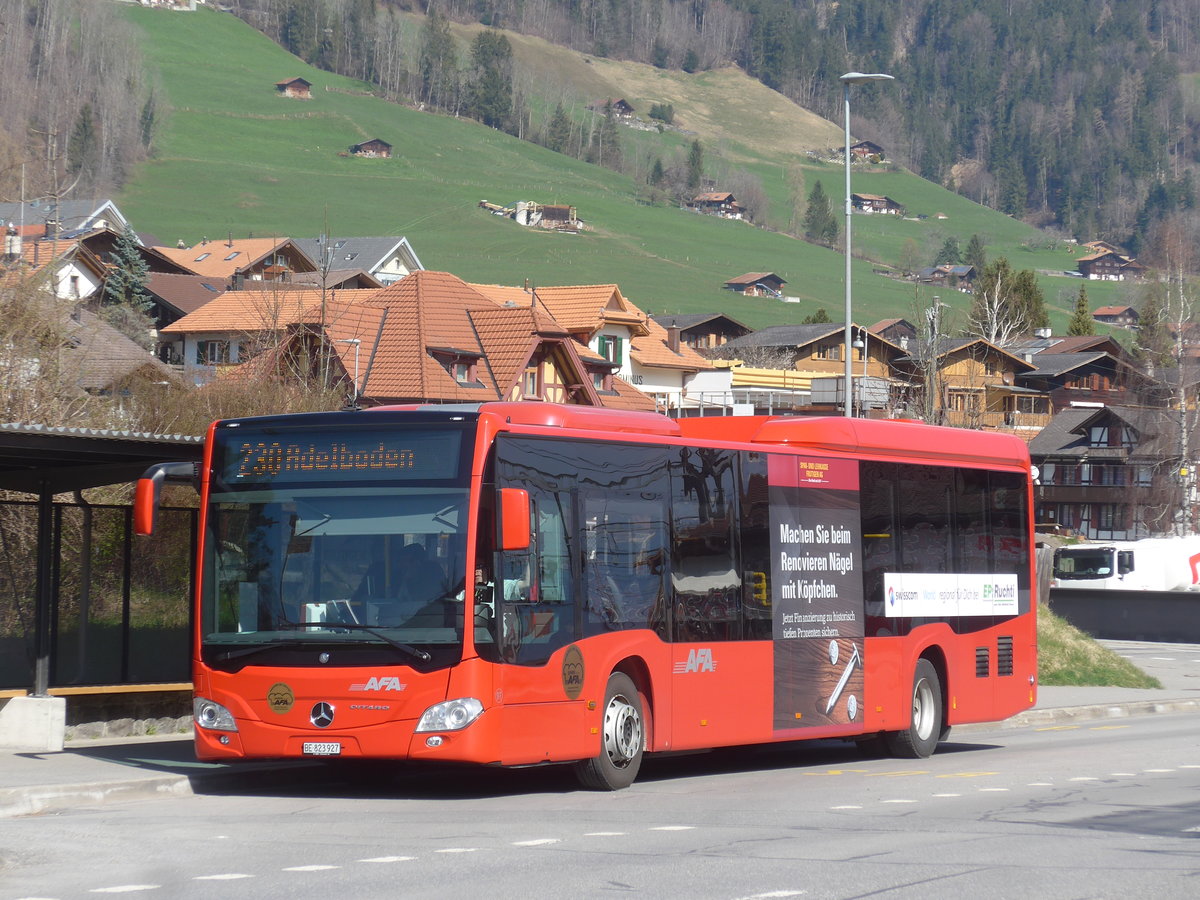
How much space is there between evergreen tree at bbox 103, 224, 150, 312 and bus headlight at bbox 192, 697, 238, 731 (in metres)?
74.6

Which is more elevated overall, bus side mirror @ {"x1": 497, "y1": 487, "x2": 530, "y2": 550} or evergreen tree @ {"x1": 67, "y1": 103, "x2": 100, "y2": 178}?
evergreen tree @ {"x1": 67, "y1": 103, "x2": 100, "y2": 178}

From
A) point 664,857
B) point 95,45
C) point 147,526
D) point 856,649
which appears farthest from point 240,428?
point 95,45

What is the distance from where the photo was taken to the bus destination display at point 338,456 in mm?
12516

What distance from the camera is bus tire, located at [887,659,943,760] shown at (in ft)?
57.1

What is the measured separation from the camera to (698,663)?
14.3 m

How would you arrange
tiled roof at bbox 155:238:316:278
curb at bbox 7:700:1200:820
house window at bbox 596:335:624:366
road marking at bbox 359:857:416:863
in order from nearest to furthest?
1. road marking at bbox 359:857:416:863
2. curb at bbox 7:700:1200:820
3. house window at bbox 596:335:624:366
4. tiled roof at bbox 155:238:316:278

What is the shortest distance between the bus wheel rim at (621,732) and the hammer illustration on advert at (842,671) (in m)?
2.93

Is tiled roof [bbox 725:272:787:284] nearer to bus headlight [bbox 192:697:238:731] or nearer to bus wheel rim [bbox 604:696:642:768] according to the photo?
bus wheel rim [bbox 604:696:642:768]

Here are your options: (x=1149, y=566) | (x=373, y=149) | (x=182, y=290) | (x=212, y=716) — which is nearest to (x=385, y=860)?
(x=212, y=716)

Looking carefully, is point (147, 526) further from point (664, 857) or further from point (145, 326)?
point (145, 326)

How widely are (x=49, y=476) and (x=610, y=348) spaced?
76213mm

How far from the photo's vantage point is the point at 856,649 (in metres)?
16.5

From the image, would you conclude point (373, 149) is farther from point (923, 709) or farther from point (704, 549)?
point (704, 549)

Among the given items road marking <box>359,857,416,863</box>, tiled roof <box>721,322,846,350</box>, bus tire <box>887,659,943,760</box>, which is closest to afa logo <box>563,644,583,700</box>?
road marking <box>359,857,416,863</box>
